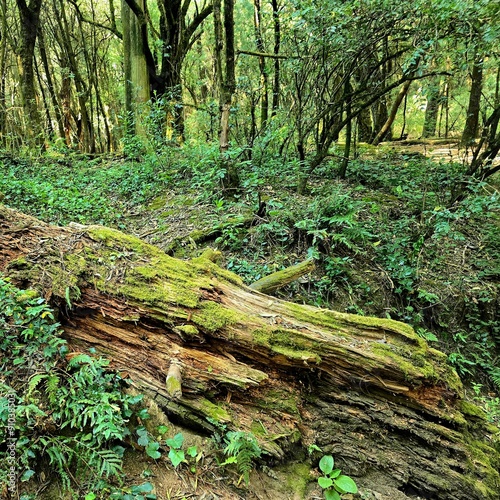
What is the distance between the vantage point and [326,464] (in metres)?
2.48

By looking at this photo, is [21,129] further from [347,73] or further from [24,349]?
[24,349]

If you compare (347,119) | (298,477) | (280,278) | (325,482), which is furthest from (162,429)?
(347,119)

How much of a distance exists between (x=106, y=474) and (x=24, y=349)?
0.94 metres

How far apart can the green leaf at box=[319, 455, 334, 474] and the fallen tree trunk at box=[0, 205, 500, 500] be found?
0.36 feet

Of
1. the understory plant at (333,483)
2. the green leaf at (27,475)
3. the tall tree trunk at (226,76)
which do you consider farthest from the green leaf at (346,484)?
the tall tree trunk at (226,76)

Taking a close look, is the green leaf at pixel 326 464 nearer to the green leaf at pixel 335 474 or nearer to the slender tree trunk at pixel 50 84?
the green leaf at pixel 335 474

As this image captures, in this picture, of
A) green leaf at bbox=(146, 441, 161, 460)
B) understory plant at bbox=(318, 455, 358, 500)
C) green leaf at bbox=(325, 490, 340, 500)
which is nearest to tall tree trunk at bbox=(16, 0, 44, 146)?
green leaf at bbox=(146, 441, 161, 460)

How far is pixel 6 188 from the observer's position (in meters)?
6.24

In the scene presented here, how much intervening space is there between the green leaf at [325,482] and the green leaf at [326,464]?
49 millimetres

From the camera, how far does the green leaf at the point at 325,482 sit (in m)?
2.34

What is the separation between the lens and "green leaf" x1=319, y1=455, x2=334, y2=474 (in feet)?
8.00

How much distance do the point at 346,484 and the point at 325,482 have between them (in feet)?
0.48

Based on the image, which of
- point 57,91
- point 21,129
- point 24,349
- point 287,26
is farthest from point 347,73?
point 57,91

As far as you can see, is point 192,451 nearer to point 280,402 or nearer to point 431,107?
point 280,402
